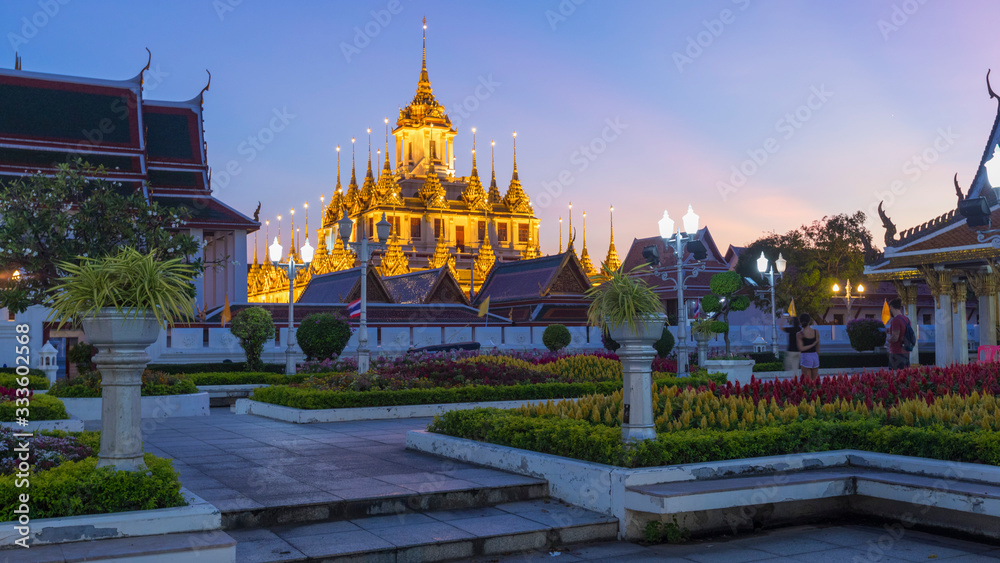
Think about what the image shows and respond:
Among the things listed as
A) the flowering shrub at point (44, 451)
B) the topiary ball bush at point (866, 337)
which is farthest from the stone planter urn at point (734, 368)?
the topiary ball bush at point (866, 337)

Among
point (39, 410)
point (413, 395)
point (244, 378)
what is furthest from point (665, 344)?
point (39, 410)

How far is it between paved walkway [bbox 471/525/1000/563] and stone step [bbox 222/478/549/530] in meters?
1.24

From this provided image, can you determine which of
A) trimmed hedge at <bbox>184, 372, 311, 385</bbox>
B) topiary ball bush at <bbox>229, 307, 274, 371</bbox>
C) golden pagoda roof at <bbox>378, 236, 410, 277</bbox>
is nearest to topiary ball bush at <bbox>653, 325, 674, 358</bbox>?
trimmed hedge at <bbox>184, 372, 311, 385</bbox>

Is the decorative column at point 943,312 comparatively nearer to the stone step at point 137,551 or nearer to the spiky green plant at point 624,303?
the spiky green plant at point 624,303

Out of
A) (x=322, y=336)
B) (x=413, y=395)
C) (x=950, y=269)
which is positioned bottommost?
(x=413, y=395)

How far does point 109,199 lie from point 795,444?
621 inches

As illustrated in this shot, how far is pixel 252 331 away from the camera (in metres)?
25.0

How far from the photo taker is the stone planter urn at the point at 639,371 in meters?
8.37

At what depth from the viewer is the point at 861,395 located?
39.3 feet

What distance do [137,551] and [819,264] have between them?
173ft

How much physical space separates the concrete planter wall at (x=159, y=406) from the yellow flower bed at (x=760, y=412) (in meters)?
8.73

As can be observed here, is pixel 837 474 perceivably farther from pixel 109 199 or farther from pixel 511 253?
pixel 511 253

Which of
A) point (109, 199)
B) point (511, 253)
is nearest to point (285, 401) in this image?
point (109, 199)

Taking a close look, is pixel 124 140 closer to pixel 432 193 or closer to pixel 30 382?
pixel 30 382
